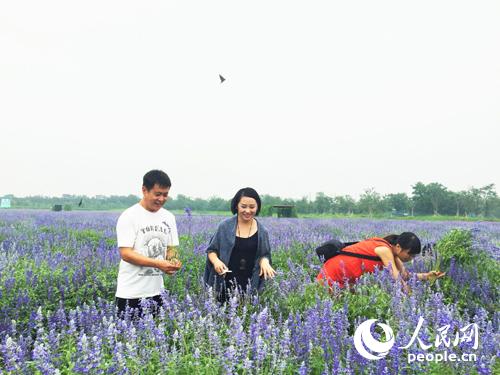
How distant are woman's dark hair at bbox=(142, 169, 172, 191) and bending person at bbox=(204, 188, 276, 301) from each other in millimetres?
763

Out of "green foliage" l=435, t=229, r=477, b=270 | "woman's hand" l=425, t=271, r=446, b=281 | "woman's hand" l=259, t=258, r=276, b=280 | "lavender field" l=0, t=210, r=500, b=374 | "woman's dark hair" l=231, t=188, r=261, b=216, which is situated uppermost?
"woman's dark hair" l=231, t=188, r=261, b=216

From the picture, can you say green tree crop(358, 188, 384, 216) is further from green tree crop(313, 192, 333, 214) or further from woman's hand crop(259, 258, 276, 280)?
woman's hand crop(259, 258, 276, 280)

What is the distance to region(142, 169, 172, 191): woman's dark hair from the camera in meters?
2.92

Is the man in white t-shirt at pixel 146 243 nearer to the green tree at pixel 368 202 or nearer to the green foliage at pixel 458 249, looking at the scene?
the green foliage at pixel 458 249

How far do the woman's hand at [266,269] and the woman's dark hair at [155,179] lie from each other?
1.06 metres

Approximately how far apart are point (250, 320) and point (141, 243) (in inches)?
38.6

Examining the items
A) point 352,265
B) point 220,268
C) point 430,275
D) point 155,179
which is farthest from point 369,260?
point 155,179

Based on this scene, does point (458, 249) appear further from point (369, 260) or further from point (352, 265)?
point (352, 265)

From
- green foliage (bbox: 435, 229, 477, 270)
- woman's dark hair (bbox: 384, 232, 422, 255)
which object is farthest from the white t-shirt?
green foliage (bbox: 435, 229, 477, 270)

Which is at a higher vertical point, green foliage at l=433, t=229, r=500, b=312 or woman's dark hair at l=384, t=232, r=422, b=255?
woman's dark hair at l=384, t=232, r=422, b=255

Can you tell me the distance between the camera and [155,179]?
2920 millimetres

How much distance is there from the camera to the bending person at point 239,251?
11.6 ft

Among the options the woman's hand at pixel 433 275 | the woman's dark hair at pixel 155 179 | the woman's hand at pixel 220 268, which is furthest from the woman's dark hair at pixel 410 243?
the woman's dark hair at pixel 155 179

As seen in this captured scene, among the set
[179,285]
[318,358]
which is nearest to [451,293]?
[318,358]
